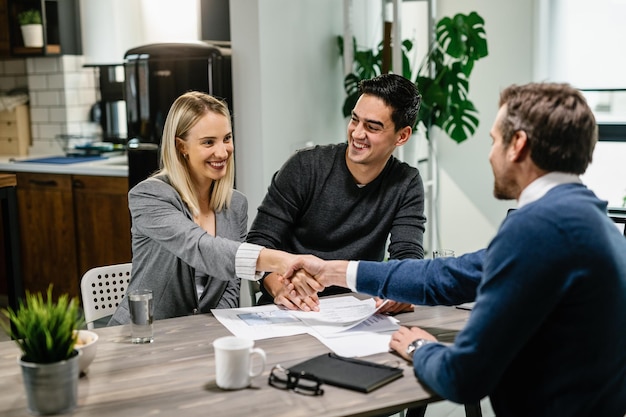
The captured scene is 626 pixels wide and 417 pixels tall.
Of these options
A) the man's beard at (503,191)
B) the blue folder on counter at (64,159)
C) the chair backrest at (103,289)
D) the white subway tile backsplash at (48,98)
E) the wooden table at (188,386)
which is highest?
the white subway tile backsplash at (48,98)

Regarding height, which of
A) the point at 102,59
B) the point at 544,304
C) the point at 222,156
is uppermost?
the point at 102,59

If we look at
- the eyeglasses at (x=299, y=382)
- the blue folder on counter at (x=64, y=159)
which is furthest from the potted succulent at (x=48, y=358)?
the blue folder on counter at (x=64, y=159)

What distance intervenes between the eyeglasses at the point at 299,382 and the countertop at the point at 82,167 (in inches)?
123

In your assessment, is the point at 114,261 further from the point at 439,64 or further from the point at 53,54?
the point at 439,64

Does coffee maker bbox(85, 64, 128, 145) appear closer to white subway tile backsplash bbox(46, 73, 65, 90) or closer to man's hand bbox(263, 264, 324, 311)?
white subway tile backsplash bbox(46, 73, 65, 90)

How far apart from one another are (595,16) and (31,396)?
171 inches

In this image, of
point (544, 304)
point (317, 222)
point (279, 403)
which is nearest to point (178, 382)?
point (279, 403)

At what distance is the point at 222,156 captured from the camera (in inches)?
97.6

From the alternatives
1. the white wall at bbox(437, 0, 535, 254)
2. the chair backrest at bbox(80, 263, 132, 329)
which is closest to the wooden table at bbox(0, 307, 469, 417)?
the chair backrest at bbox(80, 263, 132, 329)

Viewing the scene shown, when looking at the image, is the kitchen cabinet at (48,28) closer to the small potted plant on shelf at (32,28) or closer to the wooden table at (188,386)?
the small potted plant on shelf at (32,28)

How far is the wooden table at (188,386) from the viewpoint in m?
1.51

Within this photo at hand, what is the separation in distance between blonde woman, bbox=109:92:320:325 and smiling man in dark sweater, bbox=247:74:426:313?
0.16 metres

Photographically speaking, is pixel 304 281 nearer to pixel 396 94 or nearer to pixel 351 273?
pixel 351 273

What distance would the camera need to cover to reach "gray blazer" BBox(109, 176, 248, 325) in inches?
87.3
